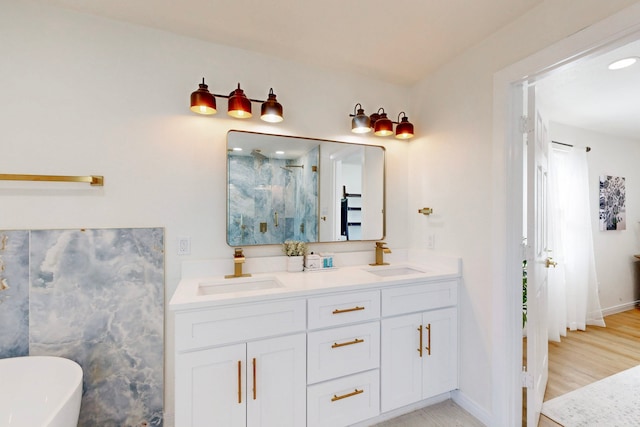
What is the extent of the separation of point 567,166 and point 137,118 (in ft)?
14.8

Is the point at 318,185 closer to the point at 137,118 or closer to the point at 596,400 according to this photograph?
the point at 137,118

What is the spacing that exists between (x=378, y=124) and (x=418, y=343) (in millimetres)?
1597

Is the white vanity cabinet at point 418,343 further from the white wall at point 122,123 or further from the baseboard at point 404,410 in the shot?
the white wall at point 122,123

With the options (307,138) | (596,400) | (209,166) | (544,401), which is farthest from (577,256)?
(209,166)

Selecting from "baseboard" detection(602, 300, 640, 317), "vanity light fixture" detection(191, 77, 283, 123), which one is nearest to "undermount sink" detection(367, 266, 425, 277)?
"vanity light fixture" detection(191, 77, 283, 123)

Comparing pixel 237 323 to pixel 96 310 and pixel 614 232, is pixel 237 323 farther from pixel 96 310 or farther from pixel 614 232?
pixel 614 232

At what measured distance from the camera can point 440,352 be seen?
1.94 metres

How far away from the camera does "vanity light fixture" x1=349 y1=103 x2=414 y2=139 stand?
6.89 ft

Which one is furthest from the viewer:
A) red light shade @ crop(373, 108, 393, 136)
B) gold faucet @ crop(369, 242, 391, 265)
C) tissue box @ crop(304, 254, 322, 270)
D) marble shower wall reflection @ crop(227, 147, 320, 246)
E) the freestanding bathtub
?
gold faucet @ crop(369, 242, 391, 265)

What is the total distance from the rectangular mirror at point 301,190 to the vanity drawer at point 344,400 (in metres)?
0.96

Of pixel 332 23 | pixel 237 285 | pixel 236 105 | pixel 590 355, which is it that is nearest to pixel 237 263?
pixel 237 285

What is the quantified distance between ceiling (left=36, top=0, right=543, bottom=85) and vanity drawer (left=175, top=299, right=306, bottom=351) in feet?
5.31

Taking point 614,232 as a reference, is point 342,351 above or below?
below

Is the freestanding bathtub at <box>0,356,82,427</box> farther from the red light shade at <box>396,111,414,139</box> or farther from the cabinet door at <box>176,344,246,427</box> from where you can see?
the red light shade at <box>396,111,414,139</box>
